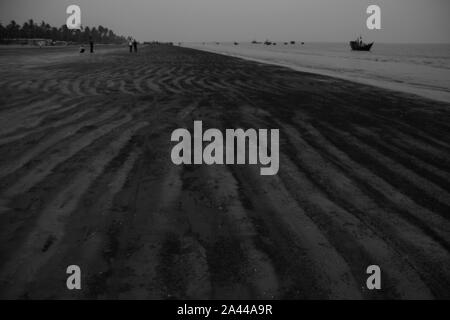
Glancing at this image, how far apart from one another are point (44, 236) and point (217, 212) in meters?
1.36

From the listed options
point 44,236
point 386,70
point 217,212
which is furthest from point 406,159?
point 386,70

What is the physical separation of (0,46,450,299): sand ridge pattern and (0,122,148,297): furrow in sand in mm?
12

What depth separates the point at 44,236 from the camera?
2.60 meters

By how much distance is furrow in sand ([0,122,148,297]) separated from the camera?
7.09 feet

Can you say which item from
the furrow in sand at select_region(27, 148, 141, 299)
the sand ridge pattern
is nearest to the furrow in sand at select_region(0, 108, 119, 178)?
the sand ridge pattern

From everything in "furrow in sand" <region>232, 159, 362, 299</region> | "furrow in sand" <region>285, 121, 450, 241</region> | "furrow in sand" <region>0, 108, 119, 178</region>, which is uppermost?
"furrow in sand" <region>0, 108, 119, 178</region>

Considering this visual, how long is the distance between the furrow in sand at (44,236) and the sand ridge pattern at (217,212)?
0.01m

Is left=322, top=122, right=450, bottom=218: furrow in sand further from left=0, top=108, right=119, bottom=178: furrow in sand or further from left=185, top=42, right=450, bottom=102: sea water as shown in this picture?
left=185, top=42, right=450, bottom=102: sea water

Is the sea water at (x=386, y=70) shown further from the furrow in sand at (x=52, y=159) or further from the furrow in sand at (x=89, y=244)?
the furrow in sand at (x=89, y=244)

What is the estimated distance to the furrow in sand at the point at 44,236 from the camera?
216 cm

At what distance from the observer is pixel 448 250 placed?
2.58 meters

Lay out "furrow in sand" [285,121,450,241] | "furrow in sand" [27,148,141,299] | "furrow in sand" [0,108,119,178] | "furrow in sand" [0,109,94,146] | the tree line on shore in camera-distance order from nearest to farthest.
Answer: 1. "furrow in sand" [27,148,141,299]
2. "furrow in sand" [285,121,450,241]
3. "furrow in sand" [0,108,119,178]
4. "furrow in sand" [0,109,94,146]
5. the tree line on shore

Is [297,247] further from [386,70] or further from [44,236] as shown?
[386,70]
